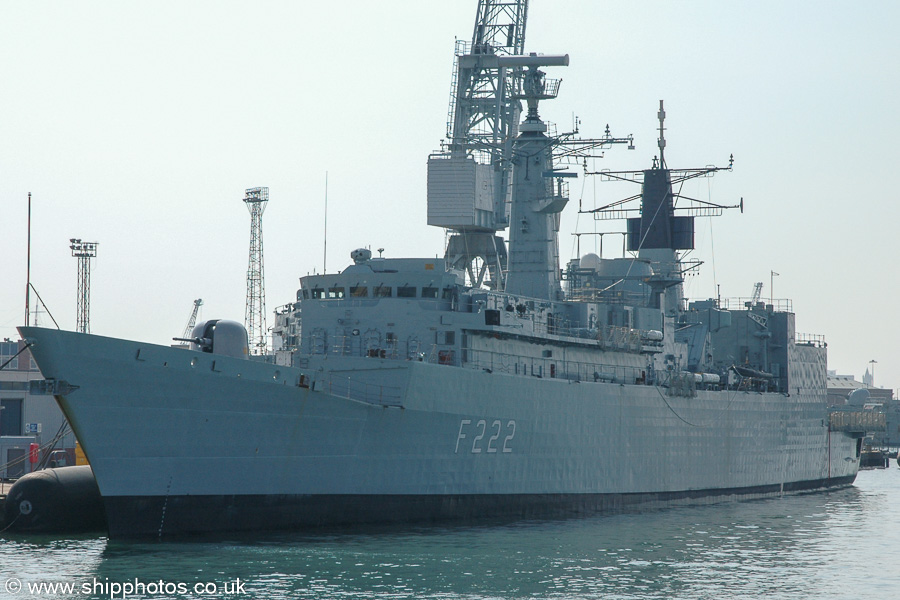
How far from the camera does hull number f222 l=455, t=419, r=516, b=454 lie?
88.2ft

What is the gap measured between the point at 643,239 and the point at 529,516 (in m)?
16.5

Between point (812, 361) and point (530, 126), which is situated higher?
point (530, 126)

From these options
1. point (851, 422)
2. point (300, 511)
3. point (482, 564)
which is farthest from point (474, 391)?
point (851, 422)

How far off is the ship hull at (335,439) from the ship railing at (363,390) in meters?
0.03

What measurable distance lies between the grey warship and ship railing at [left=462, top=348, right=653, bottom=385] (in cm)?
6

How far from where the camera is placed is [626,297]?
36781 millimetres

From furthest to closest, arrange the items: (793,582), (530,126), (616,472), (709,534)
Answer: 1. (530,126)
2. (616,472)
3. (709,534)
4. (793,582)

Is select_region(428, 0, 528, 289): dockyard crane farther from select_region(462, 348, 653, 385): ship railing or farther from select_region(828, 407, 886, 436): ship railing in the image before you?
select_region(828, 407, 886, 436): ship railing

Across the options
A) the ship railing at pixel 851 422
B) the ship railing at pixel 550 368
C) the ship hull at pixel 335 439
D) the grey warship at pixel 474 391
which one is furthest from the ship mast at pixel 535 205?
the ship railing at pixel 851 422

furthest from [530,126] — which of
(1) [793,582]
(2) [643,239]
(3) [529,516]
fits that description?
(1) [793,582]

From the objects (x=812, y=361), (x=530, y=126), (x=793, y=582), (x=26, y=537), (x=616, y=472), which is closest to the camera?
(x=793, y=582)

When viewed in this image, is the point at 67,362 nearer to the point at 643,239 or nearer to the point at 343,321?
the point at 343,321

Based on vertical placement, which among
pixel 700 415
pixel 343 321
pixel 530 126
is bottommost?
pixel 700 415

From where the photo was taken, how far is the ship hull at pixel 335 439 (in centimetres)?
2189
